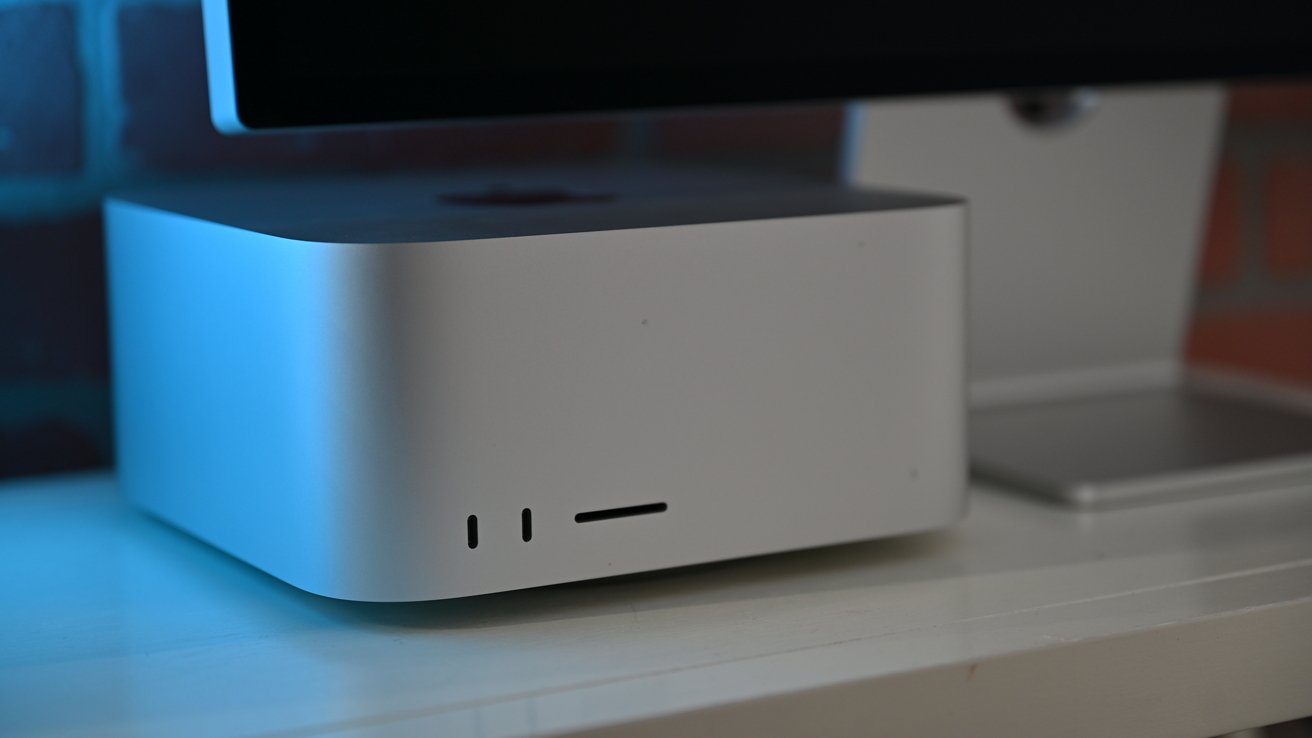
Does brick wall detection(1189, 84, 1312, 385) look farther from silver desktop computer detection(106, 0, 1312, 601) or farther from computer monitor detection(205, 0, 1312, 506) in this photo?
silver desktop computer detection(106, 0, 1312, 601)

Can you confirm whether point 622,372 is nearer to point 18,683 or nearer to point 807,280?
point 807,280

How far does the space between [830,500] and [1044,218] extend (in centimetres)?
35

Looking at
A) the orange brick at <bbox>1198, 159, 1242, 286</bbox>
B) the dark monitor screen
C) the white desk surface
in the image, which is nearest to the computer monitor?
the dark monitor screen

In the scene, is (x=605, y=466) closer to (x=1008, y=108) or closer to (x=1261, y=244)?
(x=1008, y=108)

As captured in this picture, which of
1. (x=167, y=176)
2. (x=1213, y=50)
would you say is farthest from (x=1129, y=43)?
(x=167, y=176)

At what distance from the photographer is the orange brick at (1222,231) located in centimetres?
118

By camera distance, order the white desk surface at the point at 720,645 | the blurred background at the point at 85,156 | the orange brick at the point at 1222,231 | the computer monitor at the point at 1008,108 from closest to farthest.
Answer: the white desk surface at the point at 720,645 → the computer monitor at the point at 1008,108 → the blurred background at the point at 85,156 → the orange brick at the point at 1222,231

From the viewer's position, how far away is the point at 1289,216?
1.22 meters

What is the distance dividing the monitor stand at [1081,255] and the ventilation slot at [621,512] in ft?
0.85

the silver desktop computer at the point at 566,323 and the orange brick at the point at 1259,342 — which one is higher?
the silver desktop computer at the point at 566,323

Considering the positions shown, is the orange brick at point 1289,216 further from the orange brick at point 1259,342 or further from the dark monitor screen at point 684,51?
the dark monitor screen at point 684,51

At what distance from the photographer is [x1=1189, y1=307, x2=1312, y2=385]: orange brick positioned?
3.94 feet

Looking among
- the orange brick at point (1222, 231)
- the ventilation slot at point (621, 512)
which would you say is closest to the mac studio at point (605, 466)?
the ventilation slot at point (621, 512)

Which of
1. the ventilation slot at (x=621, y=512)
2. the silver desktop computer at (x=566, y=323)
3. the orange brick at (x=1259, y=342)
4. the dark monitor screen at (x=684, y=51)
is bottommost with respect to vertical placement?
the orange brick at (x=1259, y=342)
